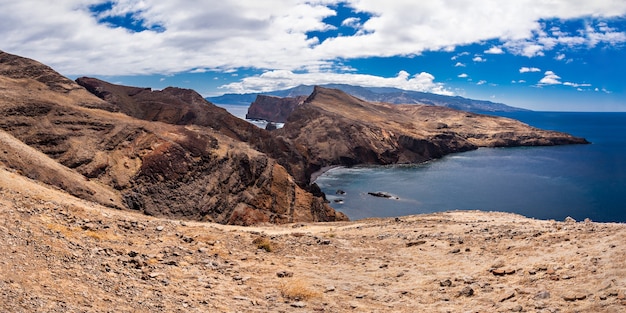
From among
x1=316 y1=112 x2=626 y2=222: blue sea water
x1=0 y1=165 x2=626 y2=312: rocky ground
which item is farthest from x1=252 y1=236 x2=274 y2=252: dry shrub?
x1=316 y1=112 x2=626 y2=222: blue sea water

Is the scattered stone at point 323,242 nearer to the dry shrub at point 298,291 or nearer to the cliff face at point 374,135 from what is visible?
the dry shrub at point 298,291

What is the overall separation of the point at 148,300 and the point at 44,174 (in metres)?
20.9

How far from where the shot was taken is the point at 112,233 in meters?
15.9

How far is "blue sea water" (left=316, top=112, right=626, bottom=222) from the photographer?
6644 centimetres

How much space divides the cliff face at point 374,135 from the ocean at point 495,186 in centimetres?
673

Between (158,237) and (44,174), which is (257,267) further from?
(44,174)

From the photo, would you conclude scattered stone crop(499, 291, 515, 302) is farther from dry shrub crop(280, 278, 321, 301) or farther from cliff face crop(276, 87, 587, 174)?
cliff face crop(276, 87, 587, 174)

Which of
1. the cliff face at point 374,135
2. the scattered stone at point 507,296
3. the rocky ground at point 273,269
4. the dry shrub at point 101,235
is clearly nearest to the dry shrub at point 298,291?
the rocky ground at point 273,269

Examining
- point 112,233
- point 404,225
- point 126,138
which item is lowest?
point 404,225

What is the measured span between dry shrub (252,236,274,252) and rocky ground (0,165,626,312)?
0.06 metres

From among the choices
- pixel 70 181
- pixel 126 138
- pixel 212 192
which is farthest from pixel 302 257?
pixel 126 138

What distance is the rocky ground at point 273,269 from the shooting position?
10.7 meters

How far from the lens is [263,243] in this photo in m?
19.0

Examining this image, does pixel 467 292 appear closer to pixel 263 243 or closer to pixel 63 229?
pixel 263 243
